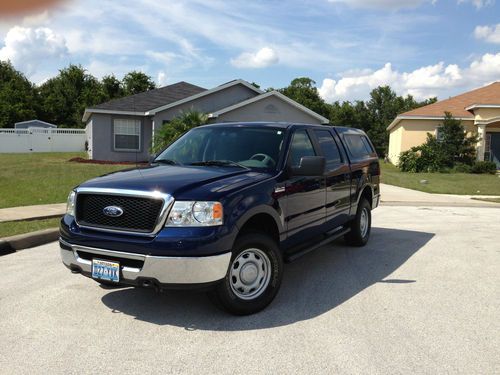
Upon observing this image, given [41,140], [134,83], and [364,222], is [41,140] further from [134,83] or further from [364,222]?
[364,222]

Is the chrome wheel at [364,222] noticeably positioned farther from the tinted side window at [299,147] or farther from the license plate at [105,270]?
the license plate at [105,270]

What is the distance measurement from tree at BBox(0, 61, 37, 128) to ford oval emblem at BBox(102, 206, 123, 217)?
172 ft

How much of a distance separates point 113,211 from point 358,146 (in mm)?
4672

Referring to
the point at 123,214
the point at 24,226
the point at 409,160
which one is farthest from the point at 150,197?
the point at 409,160

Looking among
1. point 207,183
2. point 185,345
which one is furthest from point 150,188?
point 185,345

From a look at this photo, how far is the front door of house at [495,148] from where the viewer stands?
94.9ft

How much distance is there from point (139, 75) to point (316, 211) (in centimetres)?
5222

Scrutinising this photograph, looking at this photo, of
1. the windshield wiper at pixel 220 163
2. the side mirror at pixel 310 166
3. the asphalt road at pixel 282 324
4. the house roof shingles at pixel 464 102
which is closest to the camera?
the asphalt road at pixel 282 324

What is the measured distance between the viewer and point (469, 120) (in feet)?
94.5

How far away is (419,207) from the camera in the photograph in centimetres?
1296

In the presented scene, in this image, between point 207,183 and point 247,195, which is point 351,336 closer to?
point 247,195

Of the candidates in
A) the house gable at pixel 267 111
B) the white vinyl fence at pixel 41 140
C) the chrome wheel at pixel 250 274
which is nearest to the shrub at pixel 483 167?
the house gable at pixel 267 111

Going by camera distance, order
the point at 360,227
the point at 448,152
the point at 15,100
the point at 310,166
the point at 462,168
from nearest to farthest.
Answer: the point at 310,166 < the point at 360,227 < the point at 462,168 < the point at 448,152 < the point at 15,100

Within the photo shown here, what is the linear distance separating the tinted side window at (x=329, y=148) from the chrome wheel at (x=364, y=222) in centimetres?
134
